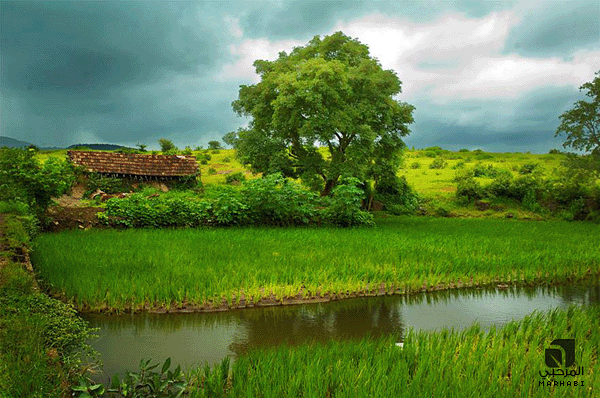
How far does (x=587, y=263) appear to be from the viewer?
12.2 meters

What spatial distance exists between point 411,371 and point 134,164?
28.7 metres

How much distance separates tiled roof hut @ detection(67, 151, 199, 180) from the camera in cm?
2911

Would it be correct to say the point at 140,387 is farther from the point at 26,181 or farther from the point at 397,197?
the point at 397,197

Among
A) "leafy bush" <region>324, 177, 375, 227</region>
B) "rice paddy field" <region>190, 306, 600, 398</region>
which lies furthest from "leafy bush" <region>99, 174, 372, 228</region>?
"rice paddy field" <region>190, 306, 600, 398</region>

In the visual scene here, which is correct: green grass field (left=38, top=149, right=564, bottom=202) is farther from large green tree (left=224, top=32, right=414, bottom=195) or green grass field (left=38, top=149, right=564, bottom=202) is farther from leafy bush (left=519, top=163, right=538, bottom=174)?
large green tree (left=224, top=32, right=414, bottom=195)

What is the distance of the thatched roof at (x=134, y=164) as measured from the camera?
29.1 meters

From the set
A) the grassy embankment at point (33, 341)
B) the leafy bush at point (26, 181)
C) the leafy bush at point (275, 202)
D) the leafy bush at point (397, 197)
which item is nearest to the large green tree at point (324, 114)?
the leafy bush at point (275, 202)

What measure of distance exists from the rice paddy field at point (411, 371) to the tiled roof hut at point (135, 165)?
26.7 meters

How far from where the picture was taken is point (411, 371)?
4.98 meters

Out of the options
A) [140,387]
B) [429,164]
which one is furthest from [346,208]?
[429,164]

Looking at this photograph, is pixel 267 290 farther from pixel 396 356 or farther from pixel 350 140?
pixel 350 140

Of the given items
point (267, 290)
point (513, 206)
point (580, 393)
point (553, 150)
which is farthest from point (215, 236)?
point (553, 150)

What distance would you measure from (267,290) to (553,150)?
49.1 m

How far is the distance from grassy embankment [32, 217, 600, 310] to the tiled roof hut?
15318 mm
